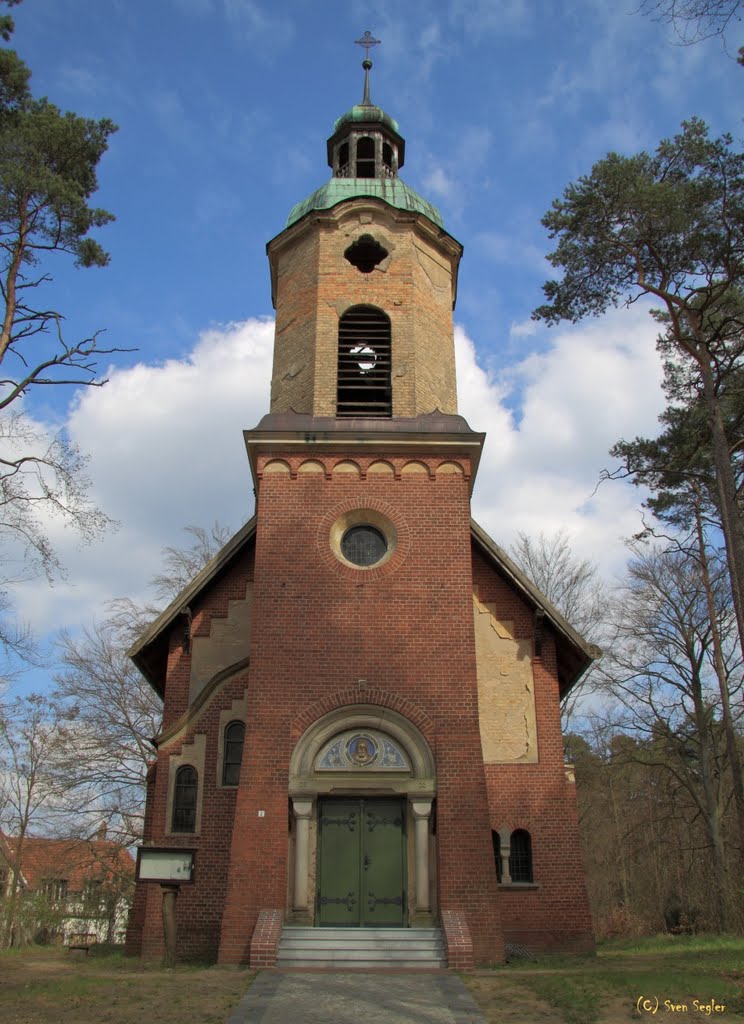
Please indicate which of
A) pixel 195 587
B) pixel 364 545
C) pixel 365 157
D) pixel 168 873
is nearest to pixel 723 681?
pixel 364 545

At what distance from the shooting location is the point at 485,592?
1706cm

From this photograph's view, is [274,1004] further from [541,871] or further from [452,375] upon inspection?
[452,375]

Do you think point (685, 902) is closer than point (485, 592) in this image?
No

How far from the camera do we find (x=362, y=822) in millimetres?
13320

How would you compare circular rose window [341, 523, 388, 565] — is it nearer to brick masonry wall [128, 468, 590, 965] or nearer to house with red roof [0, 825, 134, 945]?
brick masonry wall [128, 468, 590, 965]

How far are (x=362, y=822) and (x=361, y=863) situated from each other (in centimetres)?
56

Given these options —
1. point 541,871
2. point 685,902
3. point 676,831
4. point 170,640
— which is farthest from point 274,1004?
point 676,831

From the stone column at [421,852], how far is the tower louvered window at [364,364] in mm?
6677

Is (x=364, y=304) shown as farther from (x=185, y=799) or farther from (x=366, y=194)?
(x=185, y=799)

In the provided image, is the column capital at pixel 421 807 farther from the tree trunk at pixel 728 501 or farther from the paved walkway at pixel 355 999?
the tree trunk at pixel 728 501

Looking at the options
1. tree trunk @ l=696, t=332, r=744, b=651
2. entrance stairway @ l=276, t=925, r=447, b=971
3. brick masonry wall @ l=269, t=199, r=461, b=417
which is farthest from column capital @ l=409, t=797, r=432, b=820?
brick masonry wall @ l=269, t=199, r=461, b=417

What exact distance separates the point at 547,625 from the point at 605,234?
7036mm

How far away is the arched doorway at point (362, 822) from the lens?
41.9 feet

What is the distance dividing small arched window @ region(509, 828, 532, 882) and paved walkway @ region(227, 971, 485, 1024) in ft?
15.6
